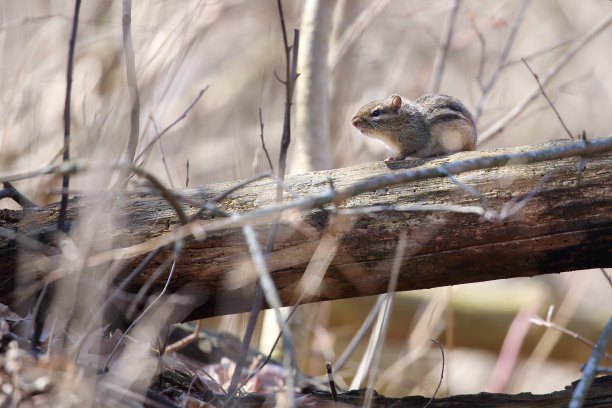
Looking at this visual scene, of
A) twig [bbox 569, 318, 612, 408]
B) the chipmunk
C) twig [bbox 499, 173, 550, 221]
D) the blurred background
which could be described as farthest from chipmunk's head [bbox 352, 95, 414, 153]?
twig [bbox 569, 318, 612, 408]

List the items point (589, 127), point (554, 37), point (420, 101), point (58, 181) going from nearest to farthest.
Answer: point (420, 101)
point (58, 181)
point (589, 127)
point (554, 37)

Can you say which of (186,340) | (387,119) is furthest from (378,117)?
(186,340)

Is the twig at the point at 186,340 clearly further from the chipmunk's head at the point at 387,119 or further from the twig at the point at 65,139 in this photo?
the chipmunk's head at the point at 387,119

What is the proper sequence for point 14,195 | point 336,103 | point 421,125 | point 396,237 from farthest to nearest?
point 336,103 < point 421,125 < point 14,195 < point 396,237

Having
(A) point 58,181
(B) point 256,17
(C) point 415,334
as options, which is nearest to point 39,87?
(A) point 58,181

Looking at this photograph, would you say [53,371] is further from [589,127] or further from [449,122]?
[589,127]

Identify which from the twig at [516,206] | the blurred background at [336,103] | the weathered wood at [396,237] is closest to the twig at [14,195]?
the weathered wood at [396,237]

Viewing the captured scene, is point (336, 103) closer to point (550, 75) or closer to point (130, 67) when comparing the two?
point (550, 75)
